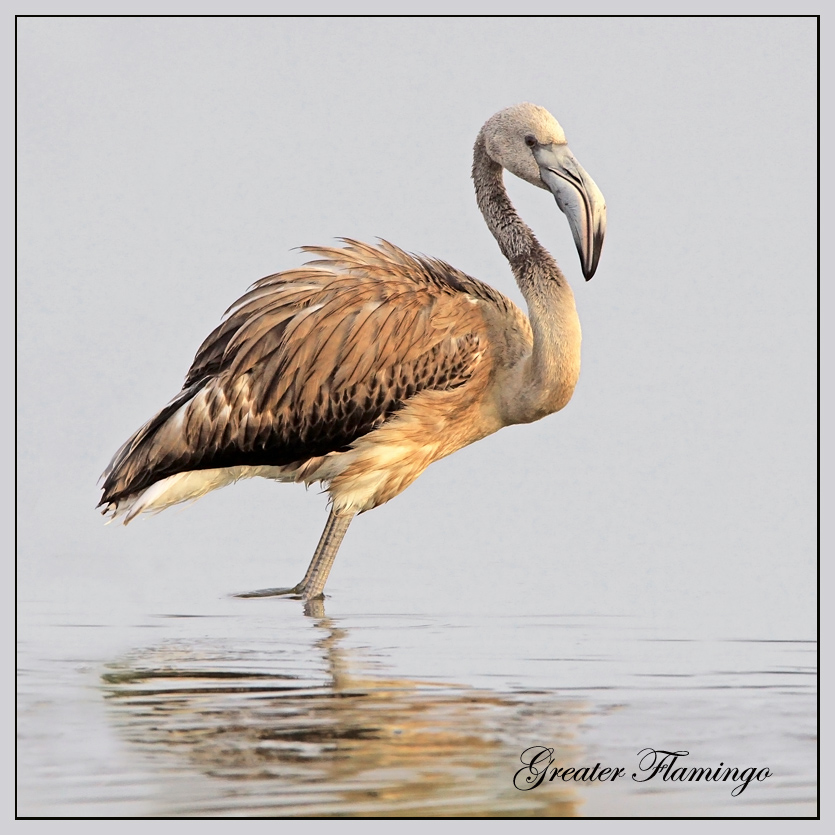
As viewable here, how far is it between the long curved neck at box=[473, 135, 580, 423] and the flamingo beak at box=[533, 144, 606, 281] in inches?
21.0

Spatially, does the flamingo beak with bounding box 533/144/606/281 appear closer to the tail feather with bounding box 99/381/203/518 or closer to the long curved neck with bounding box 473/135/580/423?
the long curved neck with bounding box 473/135/580/423

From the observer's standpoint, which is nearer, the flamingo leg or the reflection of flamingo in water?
the reflection of flamingo in water

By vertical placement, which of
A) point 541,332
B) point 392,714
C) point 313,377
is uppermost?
point 541,332

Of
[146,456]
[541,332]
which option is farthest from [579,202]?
[146,456]

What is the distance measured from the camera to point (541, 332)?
1390cm

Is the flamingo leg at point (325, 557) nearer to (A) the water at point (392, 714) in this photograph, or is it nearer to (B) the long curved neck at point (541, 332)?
(A) the water at point (392, 714)

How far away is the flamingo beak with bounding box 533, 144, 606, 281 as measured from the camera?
1345cm

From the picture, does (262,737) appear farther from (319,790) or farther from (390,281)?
(390,281)

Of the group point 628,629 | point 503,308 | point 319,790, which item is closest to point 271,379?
point 503,308

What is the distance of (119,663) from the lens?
39.5ft

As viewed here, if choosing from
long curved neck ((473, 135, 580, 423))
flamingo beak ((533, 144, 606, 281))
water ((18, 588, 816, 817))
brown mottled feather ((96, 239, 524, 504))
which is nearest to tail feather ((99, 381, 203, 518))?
brown mottled feather ((96, 239, 524, 504))

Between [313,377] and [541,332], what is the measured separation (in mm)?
2055

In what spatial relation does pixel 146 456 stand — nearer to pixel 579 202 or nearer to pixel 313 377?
pixel 313 377

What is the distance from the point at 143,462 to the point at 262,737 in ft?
15.0
